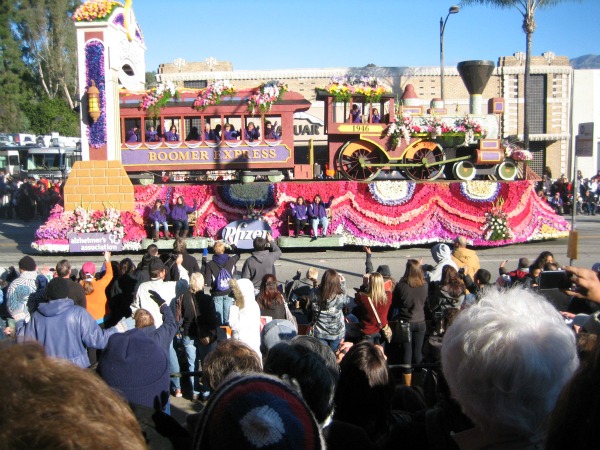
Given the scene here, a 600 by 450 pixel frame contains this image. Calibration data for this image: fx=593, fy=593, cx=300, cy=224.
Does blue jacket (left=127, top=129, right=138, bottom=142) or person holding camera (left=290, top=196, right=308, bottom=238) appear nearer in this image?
person holding camera (left=290, top=196, right=308, bottom=238)

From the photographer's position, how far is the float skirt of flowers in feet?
55.3

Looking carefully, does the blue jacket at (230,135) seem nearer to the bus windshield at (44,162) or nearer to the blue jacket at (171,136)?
the blue jacket at (171,136)

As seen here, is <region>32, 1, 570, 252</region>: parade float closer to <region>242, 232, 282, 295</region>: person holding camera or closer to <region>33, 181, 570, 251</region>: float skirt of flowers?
<region>33, 181, 570, 251</region>: float skirt of flowers

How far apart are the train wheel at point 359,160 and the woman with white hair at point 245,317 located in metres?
11.8

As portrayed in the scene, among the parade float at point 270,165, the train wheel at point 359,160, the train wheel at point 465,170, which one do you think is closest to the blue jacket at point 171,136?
the parade float at point 270,165

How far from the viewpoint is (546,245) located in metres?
17.1

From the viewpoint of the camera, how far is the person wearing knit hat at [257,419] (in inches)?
66.8

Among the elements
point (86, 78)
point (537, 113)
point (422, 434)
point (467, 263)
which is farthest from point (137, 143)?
point (537, 113)

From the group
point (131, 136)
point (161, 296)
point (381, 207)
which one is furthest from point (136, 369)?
point (131, 136)

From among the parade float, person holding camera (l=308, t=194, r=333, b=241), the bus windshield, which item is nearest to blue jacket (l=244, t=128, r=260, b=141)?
the parade float

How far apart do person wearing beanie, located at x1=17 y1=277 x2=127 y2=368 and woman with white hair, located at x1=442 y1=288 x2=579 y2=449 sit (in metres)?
3.52

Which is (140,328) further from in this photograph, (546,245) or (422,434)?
(546,245)

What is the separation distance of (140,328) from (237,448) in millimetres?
3257

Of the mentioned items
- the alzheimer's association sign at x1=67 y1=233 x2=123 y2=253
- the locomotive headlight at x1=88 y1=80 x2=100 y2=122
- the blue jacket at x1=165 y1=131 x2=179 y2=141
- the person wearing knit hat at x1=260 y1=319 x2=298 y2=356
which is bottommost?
the alzheimer's association sign at x1=67 y1=233 x2=123 y2=253
